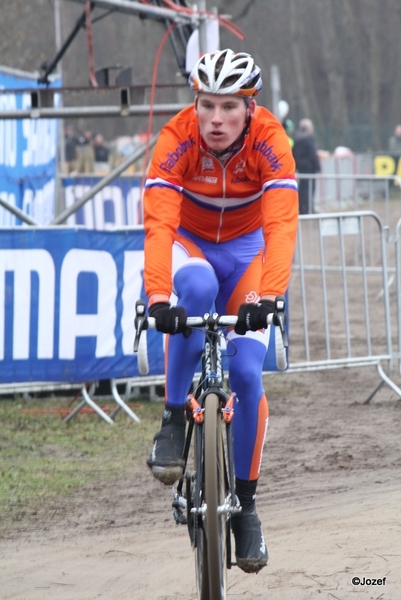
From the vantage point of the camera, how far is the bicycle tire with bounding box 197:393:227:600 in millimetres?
4152

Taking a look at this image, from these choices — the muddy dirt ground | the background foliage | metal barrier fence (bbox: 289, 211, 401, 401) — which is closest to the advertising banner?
the muddy dirt ground

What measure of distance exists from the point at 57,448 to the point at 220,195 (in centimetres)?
339

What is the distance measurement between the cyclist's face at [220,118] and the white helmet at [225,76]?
40 millimetres

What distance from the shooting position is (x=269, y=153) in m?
4.72

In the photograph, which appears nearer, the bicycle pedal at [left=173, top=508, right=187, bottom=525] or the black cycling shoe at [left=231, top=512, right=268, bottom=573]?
the black cycling shoe at [left=231, top=512, right=268, bottom=573]

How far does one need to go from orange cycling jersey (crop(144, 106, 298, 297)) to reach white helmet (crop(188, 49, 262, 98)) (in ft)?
0.71

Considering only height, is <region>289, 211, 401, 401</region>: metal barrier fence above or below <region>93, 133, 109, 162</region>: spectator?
below

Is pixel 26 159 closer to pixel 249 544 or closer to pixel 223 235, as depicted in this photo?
pixel 223 235

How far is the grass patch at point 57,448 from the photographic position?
6574 millimetres

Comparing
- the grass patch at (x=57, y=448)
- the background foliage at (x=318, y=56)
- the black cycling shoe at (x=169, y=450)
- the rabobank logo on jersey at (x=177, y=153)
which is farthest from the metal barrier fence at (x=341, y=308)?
the background foliage at (x=318, y=56)

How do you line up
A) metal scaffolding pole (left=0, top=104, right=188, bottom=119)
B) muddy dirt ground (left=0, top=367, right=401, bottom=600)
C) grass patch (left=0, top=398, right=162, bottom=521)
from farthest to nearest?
metal scaffolding pole (left=0, top=104, right=188, bottom=119), grass patch (left=0, top=398, right=162, bottom=521), muddy dirt ground (left=0, top=367, right=401, bottom=600)

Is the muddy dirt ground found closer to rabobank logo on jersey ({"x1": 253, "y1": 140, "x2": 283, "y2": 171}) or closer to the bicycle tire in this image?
the bicycle tire

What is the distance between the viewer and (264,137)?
4.76 metres

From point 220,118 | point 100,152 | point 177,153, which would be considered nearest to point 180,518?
A: point 177,153
